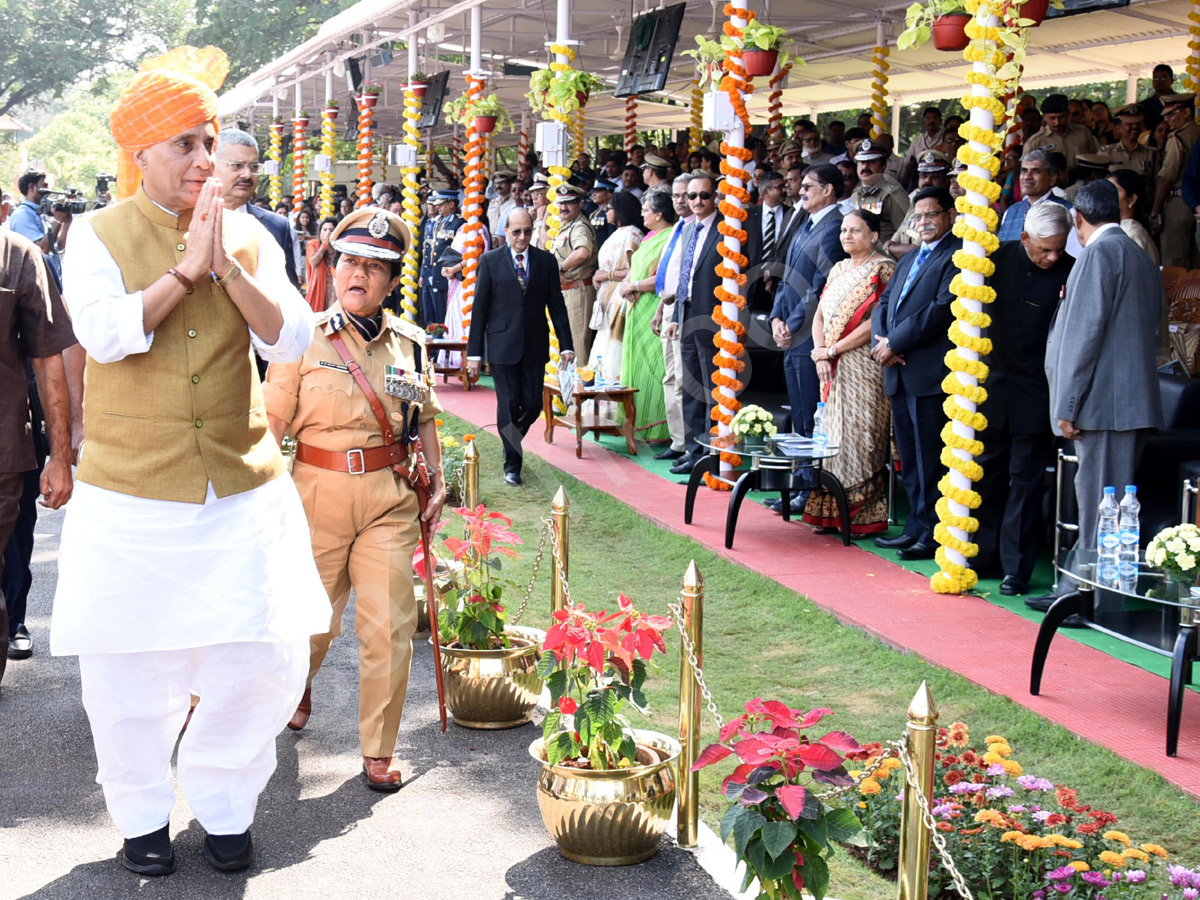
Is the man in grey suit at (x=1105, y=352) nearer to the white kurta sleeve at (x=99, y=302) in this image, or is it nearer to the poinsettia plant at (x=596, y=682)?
the poinsettia plant at (x=596, y=682)

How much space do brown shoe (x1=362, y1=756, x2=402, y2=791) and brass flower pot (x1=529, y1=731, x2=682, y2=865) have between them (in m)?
0.76

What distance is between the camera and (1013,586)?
775 cm

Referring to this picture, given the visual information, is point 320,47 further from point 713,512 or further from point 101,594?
point 101,594

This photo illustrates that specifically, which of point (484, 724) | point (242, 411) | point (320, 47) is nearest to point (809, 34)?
point (320, 47)

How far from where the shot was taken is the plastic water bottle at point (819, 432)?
8977mm

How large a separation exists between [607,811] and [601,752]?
8.4 inches

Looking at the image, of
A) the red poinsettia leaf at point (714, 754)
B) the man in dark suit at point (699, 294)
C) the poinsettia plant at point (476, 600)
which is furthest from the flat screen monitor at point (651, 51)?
the red poinsettia leaf at point (714, 754)

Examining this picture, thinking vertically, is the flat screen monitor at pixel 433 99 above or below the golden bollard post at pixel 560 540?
above

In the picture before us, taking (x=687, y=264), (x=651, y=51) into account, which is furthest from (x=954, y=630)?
(x=651, y=51)

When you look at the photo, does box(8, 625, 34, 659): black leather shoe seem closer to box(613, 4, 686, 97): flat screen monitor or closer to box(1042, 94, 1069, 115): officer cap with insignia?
box(613, 4, 686, 97): flat screen monitor

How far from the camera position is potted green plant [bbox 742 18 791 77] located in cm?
1044

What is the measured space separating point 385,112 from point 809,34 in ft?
72.3

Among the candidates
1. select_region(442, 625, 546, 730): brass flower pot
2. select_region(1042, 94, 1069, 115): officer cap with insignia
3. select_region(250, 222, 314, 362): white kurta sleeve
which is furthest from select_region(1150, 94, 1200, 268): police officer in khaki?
select_region(250, 222, 314, 362): white kurta sleeve

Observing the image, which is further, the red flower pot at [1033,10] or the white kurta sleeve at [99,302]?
the red flower pot at [1033,10]
